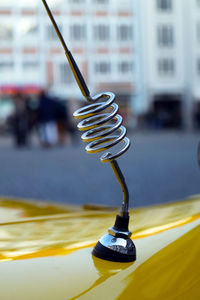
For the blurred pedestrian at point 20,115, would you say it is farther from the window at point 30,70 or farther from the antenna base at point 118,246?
the window at point 30,70

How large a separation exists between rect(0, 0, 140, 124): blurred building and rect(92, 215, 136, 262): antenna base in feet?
110

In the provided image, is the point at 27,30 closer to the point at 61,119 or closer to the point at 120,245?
the point at 61,119

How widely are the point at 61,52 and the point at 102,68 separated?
378 cm

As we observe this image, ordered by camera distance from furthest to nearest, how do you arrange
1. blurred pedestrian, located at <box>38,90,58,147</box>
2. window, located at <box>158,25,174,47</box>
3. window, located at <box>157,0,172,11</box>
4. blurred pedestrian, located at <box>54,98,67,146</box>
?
window, located at <box>158,25,174,47</box>, window, located at <box>157,0,172,11</box>, blurred pedestrian, located at <box>54,98,67,146</box>, blurred pedestrian, located at <box>38,90,58,147</box>

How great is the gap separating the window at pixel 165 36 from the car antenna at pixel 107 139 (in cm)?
3894

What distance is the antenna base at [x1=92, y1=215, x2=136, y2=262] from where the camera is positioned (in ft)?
2.86

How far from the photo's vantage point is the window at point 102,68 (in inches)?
1454

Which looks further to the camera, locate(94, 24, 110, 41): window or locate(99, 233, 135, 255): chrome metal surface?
locate(94, 24, 110, 41): window

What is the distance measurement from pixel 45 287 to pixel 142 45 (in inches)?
1516

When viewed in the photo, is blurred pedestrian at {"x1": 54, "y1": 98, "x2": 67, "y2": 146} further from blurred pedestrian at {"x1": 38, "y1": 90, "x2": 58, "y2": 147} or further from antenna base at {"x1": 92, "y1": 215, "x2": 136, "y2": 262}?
antenna base at {"x1": 92, "y1": 215, "x2": 136, "y2": 262}

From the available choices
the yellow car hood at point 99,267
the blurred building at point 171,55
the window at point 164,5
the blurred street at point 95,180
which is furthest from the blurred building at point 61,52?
the yellow car hood at point 99,267

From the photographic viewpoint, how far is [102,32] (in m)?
36.0

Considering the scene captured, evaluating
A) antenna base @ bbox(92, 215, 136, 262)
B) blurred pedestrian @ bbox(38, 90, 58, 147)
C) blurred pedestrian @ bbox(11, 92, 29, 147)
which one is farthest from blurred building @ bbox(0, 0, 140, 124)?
antenna base @ bbox(92, 215, 136, 262)

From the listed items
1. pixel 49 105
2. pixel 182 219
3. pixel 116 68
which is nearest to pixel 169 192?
pixel 182 219
